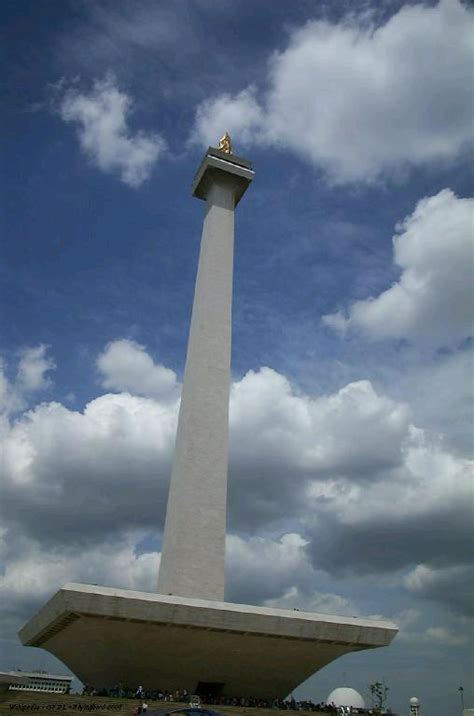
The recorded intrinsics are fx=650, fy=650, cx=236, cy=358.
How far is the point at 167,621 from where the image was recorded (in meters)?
22.1

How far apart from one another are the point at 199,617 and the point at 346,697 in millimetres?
22673

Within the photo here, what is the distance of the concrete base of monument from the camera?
21.9 meters

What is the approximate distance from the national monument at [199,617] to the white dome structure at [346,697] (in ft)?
46.8

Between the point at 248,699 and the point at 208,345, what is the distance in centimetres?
1562

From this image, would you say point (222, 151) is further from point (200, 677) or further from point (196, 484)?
point (200, 677)

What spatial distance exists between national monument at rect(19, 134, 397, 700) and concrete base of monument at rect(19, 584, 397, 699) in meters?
0.04

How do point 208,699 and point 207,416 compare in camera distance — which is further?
point 207,416

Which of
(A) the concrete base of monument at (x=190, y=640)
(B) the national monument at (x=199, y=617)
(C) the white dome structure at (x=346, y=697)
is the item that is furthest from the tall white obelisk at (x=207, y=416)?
(C) the white dome structure at (x=346, y=697)

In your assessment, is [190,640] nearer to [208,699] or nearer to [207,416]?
[208,699]

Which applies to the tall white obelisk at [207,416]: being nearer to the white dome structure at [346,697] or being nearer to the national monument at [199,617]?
the national monument at [199,617]

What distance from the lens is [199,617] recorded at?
22578mm

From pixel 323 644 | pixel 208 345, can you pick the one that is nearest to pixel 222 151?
pixel 208 345

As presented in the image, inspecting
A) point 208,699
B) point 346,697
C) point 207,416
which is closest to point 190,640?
point 208,699

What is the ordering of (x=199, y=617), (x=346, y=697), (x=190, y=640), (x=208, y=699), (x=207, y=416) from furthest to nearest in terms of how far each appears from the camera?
(x=346, y=697)
(x=207, y=416)
(x=208, y=699)
(x=190, y=640)
(x=199, y=617)
